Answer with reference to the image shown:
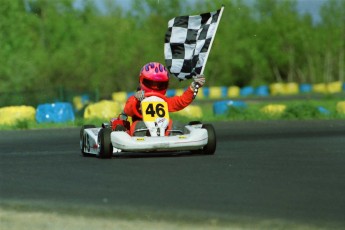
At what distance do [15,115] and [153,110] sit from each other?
34.4 ft

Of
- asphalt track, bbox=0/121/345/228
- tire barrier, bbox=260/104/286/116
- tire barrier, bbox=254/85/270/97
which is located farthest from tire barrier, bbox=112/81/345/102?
asphalt track, bbox=0/121/345/228

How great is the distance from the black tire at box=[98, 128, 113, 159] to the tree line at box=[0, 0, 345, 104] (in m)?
16.2

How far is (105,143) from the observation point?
10.5 meters

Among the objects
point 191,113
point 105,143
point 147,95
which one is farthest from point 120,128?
point 191,113

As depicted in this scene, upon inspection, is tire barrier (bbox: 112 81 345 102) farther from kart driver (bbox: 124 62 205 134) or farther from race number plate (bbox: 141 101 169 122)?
race number plate (bbox: 141 101 169 122)

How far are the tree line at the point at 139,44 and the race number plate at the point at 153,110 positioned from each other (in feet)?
51.8

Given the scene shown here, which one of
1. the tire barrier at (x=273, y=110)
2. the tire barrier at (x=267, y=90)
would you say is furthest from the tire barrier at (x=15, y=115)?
the tire barrier at (x=267, y=90)

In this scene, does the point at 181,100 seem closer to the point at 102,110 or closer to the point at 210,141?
the point at 210,141

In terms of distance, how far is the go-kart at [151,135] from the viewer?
10.3 m

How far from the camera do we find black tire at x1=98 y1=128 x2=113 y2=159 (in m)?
10.4

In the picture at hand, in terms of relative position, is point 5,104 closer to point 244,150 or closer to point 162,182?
point 244,150

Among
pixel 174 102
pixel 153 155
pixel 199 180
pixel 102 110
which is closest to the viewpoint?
pixel 199 180

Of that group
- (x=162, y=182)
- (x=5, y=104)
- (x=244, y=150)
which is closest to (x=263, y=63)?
(x=5, y=104)

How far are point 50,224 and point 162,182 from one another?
2361mm
